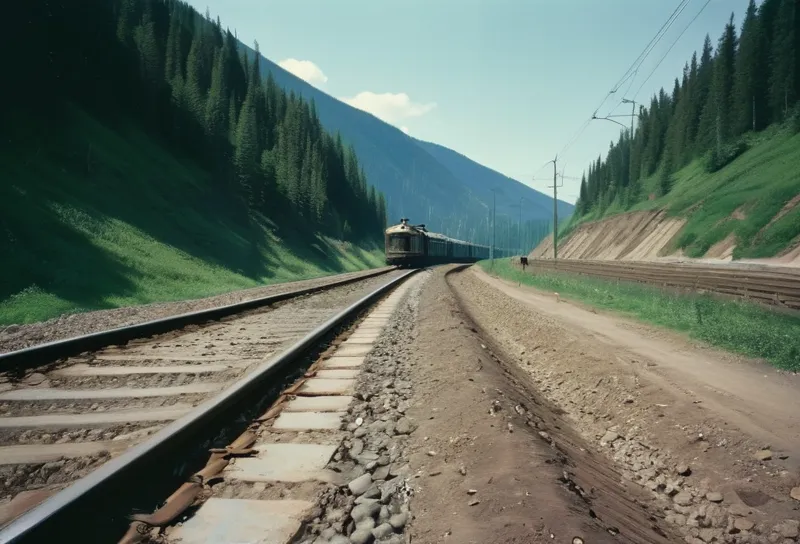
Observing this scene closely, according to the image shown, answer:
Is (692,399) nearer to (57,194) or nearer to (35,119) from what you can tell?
(57,194)

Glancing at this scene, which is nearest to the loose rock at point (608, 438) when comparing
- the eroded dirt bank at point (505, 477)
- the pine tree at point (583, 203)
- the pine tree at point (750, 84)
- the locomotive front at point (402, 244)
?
the eroded dirt bank at point (505, 477)

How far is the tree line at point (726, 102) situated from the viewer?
6419cm

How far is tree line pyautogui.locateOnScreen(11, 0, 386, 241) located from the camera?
40506mm

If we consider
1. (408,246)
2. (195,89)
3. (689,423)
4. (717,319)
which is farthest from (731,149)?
(689,423)

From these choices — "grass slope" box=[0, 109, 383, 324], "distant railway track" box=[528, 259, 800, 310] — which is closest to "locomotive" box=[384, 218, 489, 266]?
"grass slope" box=[0, 109, 383, 324]

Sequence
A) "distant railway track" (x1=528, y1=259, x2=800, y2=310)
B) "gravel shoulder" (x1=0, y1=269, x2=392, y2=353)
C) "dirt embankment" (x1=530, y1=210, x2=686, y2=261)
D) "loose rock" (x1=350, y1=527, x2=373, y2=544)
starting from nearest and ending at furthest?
"loose rock" (x1=350, y1=527, x2=373, y2=544), "gravel shoulder" (x1=0, y1=269, x2=392, y2=353), "distant railway track" (x1=528, y1=259, x2=800, y2=310), "dirt embankment" (x1=530, y1=210, x2=686, y2=261)

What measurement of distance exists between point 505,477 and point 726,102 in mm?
93353

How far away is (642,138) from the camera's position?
10500cm

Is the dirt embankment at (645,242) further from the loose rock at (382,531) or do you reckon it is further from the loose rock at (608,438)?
the loose rock at (382,531)

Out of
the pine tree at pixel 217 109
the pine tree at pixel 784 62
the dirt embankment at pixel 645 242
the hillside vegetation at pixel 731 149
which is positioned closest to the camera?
the dirt embankment at pixel 645 242

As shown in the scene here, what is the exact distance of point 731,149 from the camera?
67125 mm

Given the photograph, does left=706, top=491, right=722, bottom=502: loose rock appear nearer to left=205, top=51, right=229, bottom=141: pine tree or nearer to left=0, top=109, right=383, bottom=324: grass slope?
left=0, top=109, right=383, bottom=324: grass slope

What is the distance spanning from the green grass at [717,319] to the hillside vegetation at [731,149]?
75.6ft

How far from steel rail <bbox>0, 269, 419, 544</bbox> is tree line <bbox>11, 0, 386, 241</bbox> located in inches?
1660
